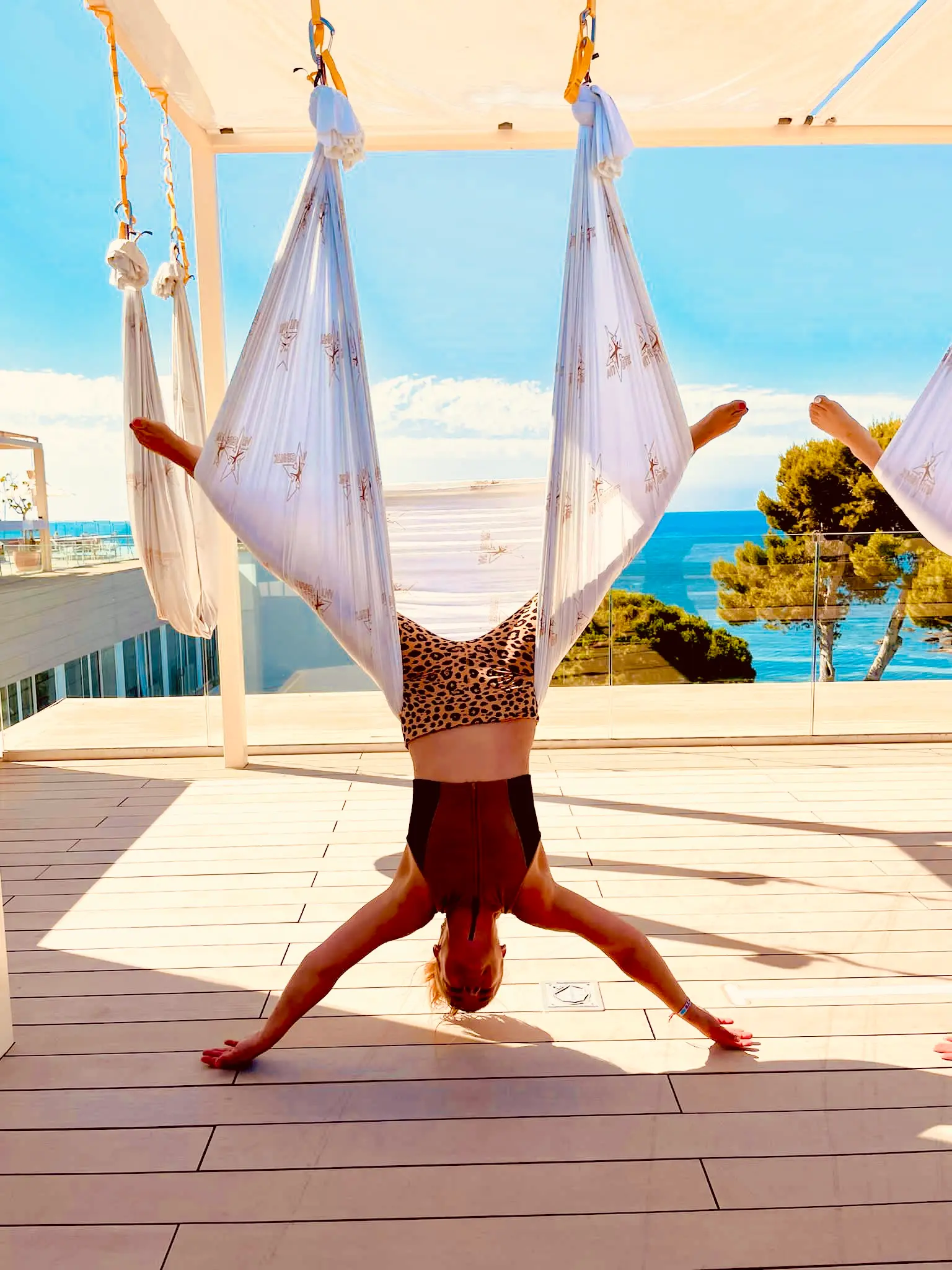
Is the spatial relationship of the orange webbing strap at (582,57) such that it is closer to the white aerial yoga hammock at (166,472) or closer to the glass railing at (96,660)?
the white aerial yoga hammock at (166,472)

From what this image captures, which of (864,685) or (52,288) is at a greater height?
(52,288)

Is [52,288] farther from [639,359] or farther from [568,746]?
[639,359]

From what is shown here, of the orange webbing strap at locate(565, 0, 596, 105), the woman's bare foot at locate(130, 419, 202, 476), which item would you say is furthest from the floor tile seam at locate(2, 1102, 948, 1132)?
the orange webbing strap at locate(565, 0, 596, 105)

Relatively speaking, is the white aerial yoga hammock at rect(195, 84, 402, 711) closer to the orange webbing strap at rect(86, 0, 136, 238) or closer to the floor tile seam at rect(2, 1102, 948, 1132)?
the orange webbing strap at rect(86, 0, 136, 238)

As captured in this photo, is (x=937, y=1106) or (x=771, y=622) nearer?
Result: (x=937, y=1106)

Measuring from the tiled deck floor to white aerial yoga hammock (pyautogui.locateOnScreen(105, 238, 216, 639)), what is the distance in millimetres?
859

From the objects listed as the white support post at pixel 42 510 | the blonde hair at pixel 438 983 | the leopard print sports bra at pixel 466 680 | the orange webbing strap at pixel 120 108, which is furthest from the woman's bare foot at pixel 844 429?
the white support post at pixel 42 510

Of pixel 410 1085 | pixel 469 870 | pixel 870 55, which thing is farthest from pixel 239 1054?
pixel 870 55

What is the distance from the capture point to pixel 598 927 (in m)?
1.67


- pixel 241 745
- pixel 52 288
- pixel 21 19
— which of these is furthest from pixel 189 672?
pixel 52 288

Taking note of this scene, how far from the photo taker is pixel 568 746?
405 centimetres

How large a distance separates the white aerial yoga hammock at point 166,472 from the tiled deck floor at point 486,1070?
0.86 meters

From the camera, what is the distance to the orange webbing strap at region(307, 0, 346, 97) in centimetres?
163

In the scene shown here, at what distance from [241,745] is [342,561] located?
2.31 metres
